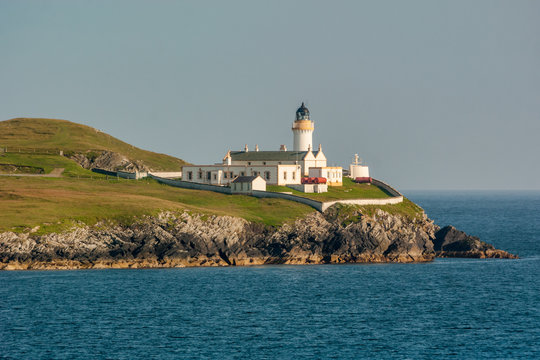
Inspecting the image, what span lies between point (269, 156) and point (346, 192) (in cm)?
1851

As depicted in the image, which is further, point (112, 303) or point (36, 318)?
point (112, 303)

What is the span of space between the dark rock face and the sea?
1463 cm

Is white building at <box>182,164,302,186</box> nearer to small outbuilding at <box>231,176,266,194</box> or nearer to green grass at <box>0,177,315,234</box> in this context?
green grass at <box>0,177,315,234</box>

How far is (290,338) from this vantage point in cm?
6806

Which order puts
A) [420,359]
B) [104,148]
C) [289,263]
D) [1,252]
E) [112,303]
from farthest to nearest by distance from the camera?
[104,148]
[289,263]
[1,252]
[112,303]
[420,359]

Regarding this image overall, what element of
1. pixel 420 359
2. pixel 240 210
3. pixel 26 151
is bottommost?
pixel 420 359

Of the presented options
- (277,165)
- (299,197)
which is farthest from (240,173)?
(299,197)

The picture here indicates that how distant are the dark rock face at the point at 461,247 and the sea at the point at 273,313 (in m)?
14.6

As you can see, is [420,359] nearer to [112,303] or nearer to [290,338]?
[290,338]

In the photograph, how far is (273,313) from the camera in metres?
77.7

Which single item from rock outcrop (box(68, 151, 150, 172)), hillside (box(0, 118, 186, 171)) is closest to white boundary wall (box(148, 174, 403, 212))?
rock outcrop (box(68, 151, 150, 172))

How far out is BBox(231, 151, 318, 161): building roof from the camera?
154 metres

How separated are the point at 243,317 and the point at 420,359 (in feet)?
63.8

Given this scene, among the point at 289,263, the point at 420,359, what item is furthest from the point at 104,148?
the point at 420,359
